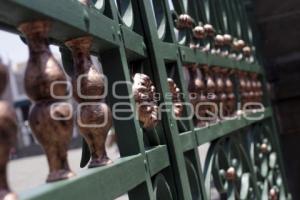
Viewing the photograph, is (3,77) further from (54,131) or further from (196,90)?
(196,90)

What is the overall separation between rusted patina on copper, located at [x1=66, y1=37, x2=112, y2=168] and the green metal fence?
0.02 m

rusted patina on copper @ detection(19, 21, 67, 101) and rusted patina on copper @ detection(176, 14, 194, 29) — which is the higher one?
rusted patina on copper @ detection(176, 14, 194, 29)

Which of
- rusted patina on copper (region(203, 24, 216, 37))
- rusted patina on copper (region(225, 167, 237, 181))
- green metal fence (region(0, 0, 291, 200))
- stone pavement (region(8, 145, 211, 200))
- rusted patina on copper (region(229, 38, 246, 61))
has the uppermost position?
rusted patina on copper (region(203, 24, 216, 37))

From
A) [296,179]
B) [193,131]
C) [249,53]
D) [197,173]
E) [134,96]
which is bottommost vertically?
[296,179]

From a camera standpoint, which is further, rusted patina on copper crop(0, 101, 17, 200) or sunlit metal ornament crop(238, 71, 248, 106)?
sunlit metal ornament crop(238, 71, 248, 106)

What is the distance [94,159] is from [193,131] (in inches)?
25.2

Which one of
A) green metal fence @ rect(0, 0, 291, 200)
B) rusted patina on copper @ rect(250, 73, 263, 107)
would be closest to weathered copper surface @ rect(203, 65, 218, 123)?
green metal fence @ rect(0, 0, 291, 200)

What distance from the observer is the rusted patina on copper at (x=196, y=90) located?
1635 mm

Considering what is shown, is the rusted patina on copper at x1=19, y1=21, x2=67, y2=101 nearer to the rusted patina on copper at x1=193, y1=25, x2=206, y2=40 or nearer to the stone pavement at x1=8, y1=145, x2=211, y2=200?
the stone pavement at x1=8, y1=145, x2=211, y2=200

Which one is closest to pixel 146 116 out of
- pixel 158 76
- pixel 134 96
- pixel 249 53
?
pixel 134 96

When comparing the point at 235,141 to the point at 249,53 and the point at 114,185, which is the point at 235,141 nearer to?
the point at 249,53

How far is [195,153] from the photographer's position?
4.85ft

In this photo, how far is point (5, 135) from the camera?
59cm

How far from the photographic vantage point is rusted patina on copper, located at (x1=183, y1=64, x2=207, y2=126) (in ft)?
5.36
